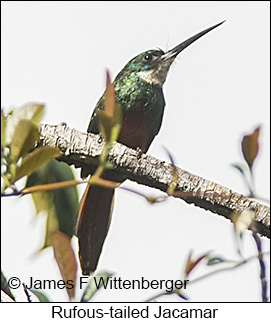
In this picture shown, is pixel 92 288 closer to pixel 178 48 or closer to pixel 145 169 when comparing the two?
pixel 145 169

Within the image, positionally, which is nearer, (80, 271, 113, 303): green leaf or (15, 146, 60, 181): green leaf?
(15, 146, 60, 181): green leaf

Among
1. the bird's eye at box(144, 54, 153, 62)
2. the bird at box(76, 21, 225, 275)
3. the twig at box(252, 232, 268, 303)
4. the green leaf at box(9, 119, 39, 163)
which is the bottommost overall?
the twig at box(252, 232, 268, 303)

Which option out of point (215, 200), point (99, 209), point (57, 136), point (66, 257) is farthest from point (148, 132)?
point (66, 257)

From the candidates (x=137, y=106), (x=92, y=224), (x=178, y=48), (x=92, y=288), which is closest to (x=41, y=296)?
(x=92, y=288)

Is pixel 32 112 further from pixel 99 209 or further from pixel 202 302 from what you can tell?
pixel 99 209

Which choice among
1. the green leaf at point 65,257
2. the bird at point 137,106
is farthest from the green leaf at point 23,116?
the bird at point 137,106

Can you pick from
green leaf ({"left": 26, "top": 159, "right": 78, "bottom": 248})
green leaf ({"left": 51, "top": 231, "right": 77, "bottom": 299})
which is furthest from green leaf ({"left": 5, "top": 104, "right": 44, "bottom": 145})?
green leaf ({"left": 26, "top": 159, "right": 78, "bottom": 248})

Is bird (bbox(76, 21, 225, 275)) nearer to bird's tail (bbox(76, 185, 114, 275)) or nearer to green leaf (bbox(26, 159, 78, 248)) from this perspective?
bird's tail (bbox(76, 185, 114, 275))
